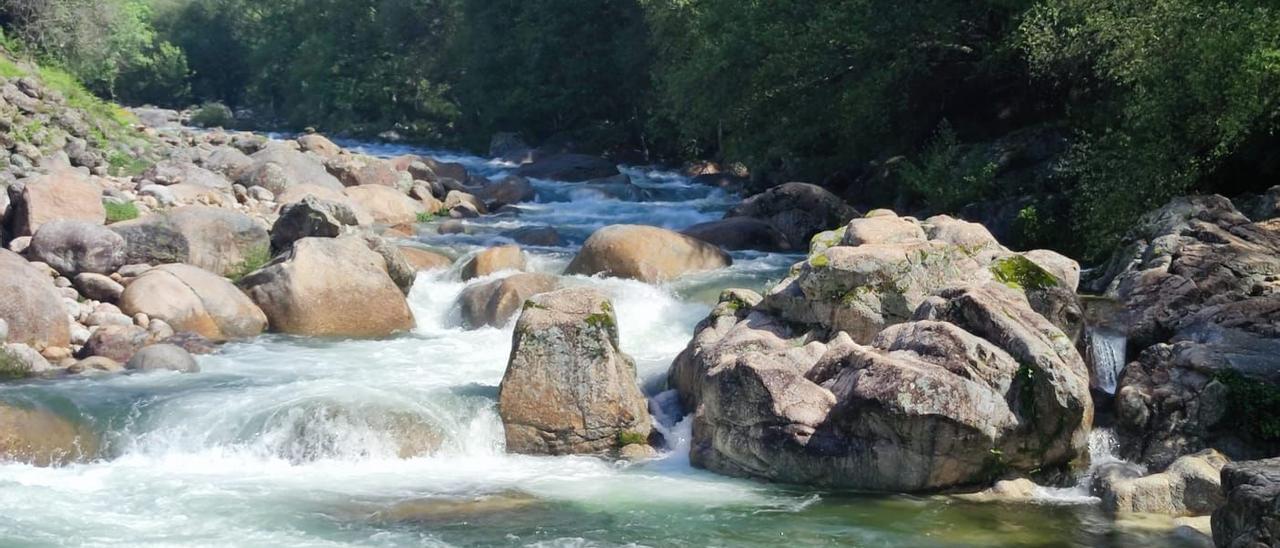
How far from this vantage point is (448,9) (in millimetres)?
63062

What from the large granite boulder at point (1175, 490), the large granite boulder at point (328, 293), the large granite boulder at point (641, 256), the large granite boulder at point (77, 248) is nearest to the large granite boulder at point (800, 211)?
the large granite boulder at point (641, 256)

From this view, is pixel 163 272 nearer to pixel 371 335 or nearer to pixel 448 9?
pixel 371 335

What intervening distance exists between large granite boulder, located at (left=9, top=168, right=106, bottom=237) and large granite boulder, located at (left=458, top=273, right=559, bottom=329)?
20.9ft

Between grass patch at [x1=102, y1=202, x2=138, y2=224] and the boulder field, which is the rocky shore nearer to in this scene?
the boulder field

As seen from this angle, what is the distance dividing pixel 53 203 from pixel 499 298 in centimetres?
812

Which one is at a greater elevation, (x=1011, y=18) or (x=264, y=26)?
(x=264, y=26)

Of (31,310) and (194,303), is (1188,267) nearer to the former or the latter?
(194,303)

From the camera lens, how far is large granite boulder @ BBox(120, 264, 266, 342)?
1903 centimetres

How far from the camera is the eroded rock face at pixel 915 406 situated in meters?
13.1

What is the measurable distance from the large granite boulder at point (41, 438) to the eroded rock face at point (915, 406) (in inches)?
270

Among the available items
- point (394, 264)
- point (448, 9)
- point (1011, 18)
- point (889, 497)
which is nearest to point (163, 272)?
point (394, 264)

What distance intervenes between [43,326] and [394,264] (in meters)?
5.65

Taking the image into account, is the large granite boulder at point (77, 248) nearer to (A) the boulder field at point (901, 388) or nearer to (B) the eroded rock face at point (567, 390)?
(B) the eroded rock face at point (567, 390)

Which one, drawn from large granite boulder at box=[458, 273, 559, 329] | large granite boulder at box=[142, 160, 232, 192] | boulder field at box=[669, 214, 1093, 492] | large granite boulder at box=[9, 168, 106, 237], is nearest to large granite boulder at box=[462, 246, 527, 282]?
large granite boulder at box=[458, 273, 559, 329]
